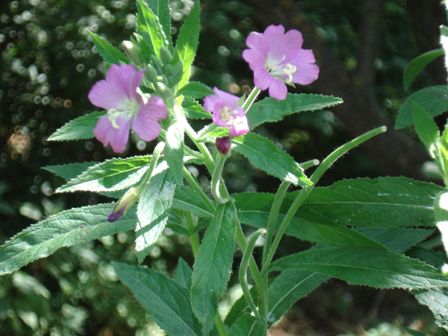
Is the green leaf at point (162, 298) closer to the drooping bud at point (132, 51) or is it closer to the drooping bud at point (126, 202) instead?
the drooping bud at point (126, 202)

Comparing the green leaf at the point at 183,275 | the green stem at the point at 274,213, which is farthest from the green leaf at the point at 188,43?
the green leaf at the point at 183,275

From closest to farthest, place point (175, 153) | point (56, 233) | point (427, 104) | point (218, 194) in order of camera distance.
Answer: point (175, 153)
point (218, 194)
point (56, 233)
point (427, 104)

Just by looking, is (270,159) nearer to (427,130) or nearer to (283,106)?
(283,106)

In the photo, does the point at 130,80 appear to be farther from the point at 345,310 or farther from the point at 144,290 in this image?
the point at 345,310

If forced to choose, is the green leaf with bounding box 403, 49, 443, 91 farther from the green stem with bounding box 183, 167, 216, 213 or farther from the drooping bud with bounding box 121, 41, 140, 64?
the drooping bud with bounding box 121, 41, 140, 64

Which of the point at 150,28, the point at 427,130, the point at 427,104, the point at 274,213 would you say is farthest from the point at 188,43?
the point at 427,104

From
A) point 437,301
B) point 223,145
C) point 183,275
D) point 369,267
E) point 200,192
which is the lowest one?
point 183,275
